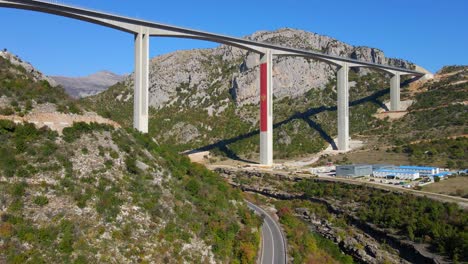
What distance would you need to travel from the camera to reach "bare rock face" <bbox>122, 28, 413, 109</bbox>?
94.8 m

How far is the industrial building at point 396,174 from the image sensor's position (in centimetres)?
4822

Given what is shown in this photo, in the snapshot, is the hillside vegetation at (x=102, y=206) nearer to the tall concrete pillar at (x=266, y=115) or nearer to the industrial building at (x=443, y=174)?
the industrial building at (x=443, y=174)

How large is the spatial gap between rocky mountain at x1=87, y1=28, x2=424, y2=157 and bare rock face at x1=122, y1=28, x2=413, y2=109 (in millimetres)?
237

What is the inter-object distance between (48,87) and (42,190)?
11.5m

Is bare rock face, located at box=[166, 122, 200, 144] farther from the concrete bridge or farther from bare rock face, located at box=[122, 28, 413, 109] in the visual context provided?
the concrete bridge

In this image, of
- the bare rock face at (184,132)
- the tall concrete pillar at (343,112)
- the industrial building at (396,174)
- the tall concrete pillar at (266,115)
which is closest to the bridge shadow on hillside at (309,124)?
the tall concrete pillar at (343,112)

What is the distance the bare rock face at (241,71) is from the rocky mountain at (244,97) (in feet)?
0.78

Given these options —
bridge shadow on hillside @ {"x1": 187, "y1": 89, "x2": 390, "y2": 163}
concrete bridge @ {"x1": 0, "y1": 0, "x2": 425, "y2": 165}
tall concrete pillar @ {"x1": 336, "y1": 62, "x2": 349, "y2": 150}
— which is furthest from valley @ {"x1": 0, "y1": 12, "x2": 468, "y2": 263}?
concrete bridge @ {"x1": 0, "y1": 0, "x2": 425, "y2": 165}

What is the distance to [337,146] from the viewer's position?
72250 millimetres

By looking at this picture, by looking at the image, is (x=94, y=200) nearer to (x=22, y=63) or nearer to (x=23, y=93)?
(x=23, y=93)

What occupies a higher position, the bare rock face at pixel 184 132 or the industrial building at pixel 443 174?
the bare rock face at pixel 184 132

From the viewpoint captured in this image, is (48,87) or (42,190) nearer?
(42,190)

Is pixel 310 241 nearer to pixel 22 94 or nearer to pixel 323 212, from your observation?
pixel 323 212

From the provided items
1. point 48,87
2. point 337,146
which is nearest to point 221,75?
point 337,146
